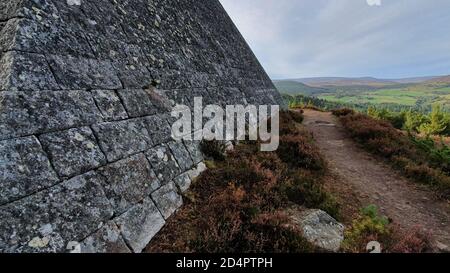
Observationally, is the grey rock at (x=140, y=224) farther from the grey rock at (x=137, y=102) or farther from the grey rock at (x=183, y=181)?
the grey rock at (x=137, y=102)

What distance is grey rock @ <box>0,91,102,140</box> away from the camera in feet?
10.7

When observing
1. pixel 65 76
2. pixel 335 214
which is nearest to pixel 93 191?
pixel 65 76

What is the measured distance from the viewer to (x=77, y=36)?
4793 mm

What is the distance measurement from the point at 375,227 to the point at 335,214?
0.79m

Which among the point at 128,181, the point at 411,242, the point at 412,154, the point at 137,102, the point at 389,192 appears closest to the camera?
the point at 128,181

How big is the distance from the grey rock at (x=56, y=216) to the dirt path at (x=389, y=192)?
650 cm

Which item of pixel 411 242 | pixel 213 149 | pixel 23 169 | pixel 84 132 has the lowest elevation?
pixel 411 242

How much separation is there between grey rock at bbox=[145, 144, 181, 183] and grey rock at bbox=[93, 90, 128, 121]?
0.82 m

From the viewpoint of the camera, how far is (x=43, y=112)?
11.9 ft

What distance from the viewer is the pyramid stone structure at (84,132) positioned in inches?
124

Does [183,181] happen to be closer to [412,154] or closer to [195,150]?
[195,150]

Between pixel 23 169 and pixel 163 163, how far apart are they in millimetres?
2441

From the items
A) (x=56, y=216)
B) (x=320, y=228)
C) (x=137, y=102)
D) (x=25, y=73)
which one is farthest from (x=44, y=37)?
(x=320, y=228)

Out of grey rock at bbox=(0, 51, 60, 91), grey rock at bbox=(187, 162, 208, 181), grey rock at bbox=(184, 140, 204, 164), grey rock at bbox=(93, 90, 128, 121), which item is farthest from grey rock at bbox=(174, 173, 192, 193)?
grey rock at bbox=(0, 51, 60, 91)
